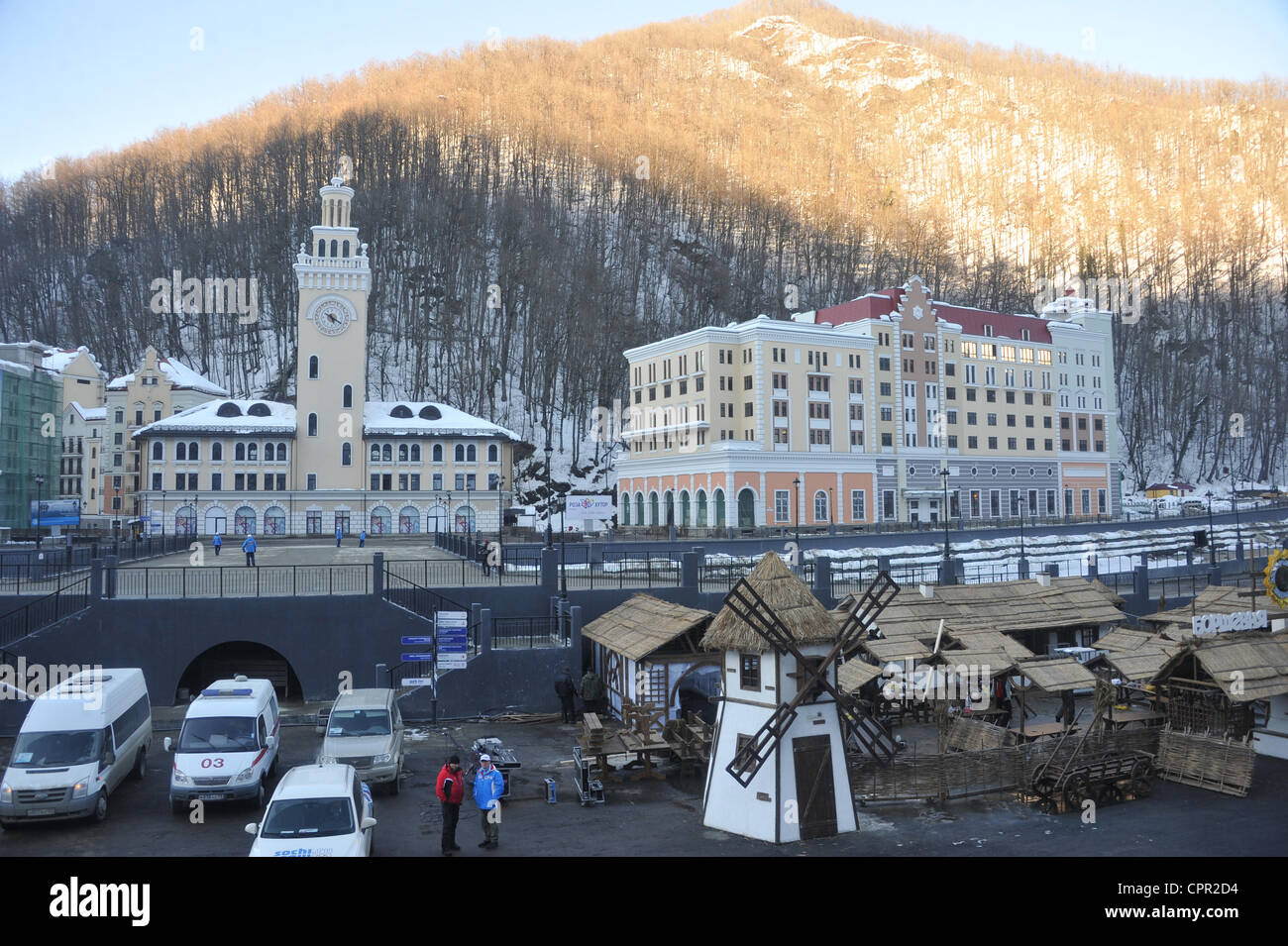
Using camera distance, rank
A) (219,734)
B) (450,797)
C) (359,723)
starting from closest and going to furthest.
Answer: (450,797)
(219,734)
(359,723)

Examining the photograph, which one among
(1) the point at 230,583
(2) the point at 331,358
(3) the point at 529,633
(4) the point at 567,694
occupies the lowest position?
(4) the point at 567,694

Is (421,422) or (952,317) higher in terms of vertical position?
(952,317)

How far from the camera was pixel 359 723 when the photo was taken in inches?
683

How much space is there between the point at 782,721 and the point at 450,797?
5358 mm

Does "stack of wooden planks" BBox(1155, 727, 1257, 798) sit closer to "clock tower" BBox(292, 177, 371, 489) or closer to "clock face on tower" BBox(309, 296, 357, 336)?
"clock tower" BBox(292, 177, 371, 489)

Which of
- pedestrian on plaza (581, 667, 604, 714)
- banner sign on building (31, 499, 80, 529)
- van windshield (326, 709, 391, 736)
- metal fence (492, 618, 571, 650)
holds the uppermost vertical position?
banner sign on building (31, 499, 80, 529)

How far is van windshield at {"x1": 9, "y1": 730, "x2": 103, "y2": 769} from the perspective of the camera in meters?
15.0

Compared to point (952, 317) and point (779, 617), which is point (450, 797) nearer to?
point (779, 617)

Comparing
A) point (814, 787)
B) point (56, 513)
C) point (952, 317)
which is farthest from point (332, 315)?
point (814, 787)

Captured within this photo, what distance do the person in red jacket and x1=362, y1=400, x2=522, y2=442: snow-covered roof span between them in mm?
56578

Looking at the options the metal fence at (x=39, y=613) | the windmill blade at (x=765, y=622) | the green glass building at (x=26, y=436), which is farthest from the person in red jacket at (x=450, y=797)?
the green glass building at (x=26, y=436)

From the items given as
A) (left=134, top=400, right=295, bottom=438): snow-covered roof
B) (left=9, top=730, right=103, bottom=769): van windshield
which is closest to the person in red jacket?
(left=9, top=730, right=103, bottom=769): van windshield
